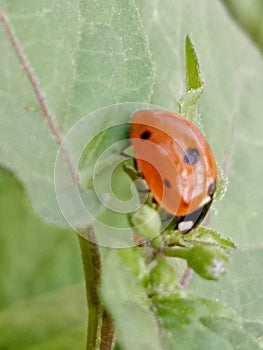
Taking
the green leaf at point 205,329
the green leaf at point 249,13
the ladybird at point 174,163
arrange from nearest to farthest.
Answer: the green leaf at point 205,329 < the ladybird at point 174,163 < the green leaf at point 249,13

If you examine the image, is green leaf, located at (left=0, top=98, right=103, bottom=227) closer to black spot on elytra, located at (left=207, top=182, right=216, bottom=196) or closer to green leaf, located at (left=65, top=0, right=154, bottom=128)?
green leaf, located at (left=65, top=0, right=154, bottom=128)

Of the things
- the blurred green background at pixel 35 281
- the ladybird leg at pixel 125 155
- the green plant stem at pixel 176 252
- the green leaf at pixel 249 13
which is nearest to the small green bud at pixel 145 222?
the green plant stem at pixel 176 252

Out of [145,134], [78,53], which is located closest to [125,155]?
[145,134]

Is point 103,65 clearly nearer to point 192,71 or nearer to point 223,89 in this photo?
point 192,71

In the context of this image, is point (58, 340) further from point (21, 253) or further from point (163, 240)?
point (163, 240)

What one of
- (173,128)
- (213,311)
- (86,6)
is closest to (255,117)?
(173,128)

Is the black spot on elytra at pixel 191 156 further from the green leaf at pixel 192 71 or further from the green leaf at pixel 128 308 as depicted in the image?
the green leaf at pixel 128 308
